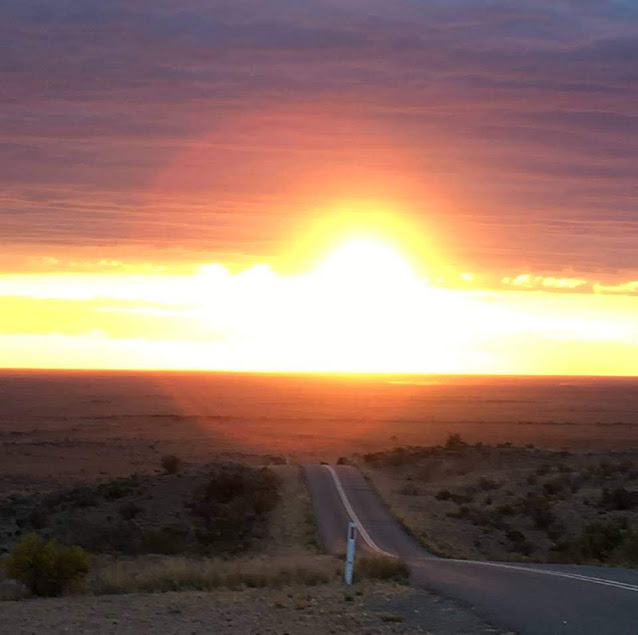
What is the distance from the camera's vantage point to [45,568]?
17562 millimetres

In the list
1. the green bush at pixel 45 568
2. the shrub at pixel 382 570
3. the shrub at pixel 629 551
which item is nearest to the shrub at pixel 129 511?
the shrub at pixel 629 551

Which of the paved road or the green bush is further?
the green bush

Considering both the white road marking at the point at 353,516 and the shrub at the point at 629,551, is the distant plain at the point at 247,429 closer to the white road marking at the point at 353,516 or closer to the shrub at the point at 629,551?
the white road marking at the point at 353,516

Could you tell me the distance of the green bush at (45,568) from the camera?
17391 mm

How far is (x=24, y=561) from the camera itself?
1766 cm

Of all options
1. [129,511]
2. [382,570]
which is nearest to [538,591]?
[382,570]

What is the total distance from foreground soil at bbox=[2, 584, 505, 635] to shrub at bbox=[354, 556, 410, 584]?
1.50 m

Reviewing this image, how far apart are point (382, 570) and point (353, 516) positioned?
58.6 ft

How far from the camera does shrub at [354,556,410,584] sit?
17.7 metres

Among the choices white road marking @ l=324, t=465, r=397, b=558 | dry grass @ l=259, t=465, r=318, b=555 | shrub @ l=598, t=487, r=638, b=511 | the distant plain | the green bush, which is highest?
the green bush

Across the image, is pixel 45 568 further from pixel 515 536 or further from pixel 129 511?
pixel 129 511

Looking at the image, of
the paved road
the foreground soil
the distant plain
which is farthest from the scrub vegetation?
the distant plain

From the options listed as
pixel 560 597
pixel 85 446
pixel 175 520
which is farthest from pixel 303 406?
pixel 560 597

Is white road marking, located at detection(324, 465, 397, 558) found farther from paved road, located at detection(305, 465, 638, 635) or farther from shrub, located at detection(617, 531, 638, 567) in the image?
shrub, located at detection(617, 531, 638, 567)
